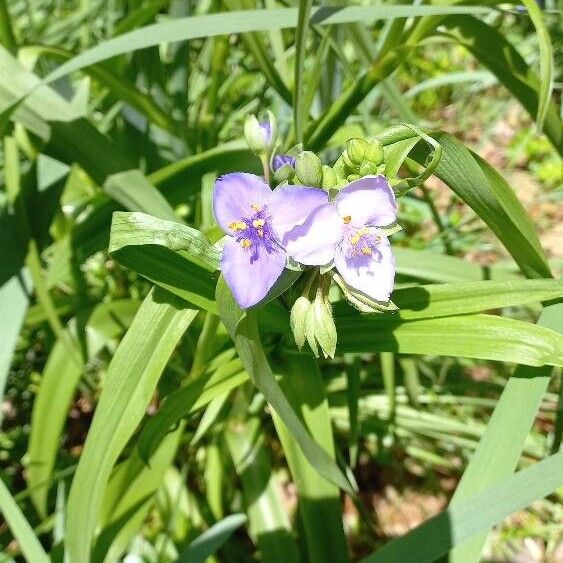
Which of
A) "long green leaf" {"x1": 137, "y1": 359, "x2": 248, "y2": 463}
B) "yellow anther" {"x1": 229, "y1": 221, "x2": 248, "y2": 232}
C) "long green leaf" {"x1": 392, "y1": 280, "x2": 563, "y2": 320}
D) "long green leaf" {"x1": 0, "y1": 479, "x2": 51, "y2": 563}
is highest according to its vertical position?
"yellow anther" {"x1": 229, "y1": 221, "x2": 248, "y2": 232}

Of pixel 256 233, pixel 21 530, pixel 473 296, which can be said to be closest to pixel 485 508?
pixel 473 296

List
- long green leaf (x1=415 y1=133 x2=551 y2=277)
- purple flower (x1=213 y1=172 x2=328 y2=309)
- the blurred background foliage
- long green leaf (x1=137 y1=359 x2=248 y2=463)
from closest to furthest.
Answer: purple flower (x1=213 y1=172 x2=328 y2=309), long green leaf (x1=415 y1=133 x2=551 y2=277), long green leaf (x1=137 y1=359 x2=248 y2=463), the blurred background foliage

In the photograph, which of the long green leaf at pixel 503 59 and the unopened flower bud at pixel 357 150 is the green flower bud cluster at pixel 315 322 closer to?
the unopened flower bud at pixel 357 150

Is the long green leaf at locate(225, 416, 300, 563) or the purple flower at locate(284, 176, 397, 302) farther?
the long green leaf at locate(225, 416, 300, 563)

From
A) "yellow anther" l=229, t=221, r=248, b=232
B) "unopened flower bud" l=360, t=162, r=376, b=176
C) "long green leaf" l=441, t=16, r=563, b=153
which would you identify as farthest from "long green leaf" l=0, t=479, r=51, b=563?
"long green leaf" l=441, t=16, r=563, b=153

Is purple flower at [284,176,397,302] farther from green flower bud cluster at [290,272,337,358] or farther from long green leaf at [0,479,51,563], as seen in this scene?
long green leaf at [0,479,51,563]

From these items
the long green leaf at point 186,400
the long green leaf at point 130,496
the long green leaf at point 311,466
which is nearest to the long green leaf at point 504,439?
the long green leaf at point 311,466

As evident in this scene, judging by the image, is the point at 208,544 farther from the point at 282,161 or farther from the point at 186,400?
the point at 282,161
